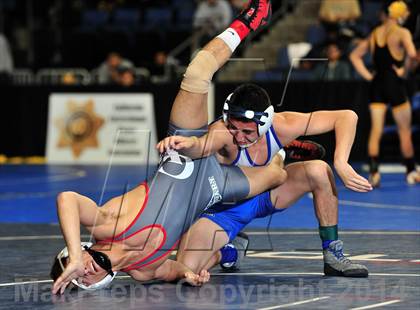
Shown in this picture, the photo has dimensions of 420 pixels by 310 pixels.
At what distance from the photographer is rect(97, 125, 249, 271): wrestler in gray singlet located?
6.81 metres

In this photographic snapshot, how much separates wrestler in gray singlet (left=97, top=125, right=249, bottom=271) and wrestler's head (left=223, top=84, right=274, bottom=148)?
21cm

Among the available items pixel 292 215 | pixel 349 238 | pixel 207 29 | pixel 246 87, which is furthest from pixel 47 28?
pixel 246 87

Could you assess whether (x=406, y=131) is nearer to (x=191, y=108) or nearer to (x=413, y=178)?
(x=413, y=178)

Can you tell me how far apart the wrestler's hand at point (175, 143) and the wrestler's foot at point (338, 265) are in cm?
122

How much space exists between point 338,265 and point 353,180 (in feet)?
2.25

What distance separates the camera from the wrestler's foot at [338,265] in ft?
23.5

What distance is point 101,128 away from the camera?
18328 millimetres

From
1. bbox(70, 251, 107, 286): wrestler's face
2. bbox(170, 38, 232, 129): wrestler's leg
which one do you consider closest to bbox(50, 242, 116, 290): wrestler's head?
bbox(70, 251, 107, 286): wrestler's face

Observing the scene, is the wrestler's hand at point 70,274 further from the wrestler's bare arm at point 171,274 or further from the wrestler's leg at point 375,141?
the wrestler's leg at point 375,141

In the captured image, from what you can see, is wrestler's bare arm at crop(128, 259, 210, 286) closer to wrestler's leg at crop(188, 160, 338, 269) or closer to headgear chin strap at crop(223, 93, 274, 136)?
wrestler's leg at crop(188, 160, 338, 269)

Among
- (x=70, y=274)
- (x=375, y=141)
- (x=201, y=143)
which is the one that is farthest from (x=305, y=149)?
(x=375, y=141)

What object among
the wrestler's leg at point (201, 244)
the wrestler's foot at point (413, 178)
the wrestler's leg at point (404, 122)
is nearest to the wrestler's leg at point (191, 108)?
the wrestler's leg at point (201, 244)

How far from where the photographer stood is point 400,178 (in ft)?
49.5

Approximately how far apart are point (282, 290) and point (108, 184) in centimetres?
807
